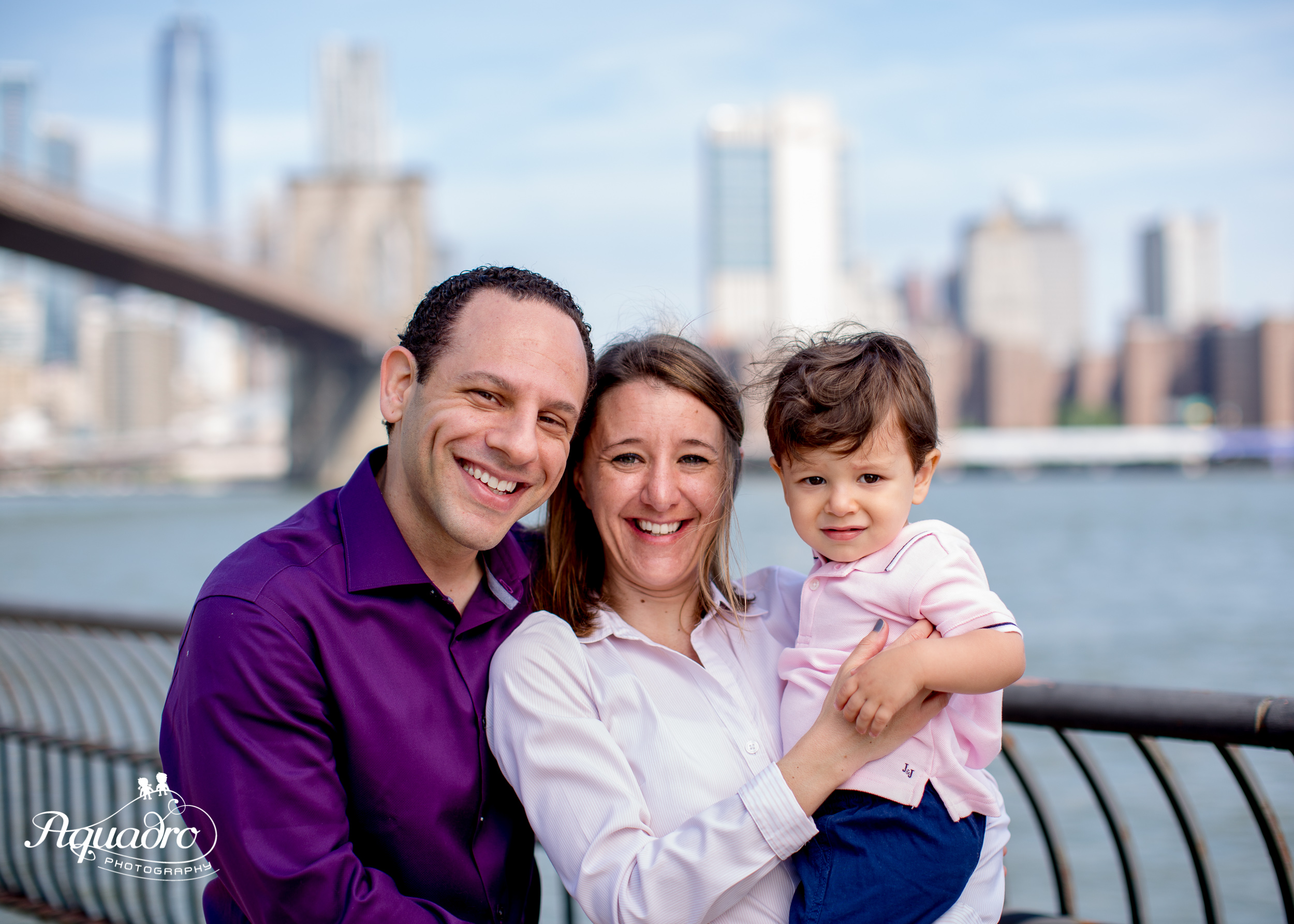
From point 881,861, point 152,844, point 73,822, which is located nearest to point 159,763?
point 73,822

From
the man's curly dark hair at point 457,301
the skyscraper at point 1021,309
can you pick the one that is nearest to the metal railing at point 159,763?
the man's curly dark hair at point 457,301

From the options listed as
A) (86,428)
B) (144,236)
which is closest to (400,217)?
(144,236)

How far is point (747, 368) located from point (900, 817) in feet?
2.75

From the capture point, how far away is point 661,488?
171 cm

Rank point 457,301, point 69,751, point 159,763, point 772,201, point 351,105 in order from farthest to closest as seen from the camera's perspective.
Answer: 1. point 351,105
2. point 772,201
3. point 69,751
4. point 159,763
5. point 457,301

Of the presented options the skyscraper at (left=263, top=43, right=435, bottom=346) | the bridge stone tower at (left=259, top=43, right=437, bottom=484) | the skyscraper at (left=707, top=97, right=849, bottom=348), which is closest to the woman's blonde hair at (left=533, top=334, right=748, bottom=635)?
the bridge stone tower at (left=259, top=43, right=437, bottom=484)

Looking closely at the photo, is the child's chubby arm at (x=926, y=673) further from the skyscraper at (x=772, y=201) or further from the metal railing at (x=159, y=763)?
the skyscraper at (x=772, y=201)

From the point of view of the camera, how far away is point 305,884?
1364 mm

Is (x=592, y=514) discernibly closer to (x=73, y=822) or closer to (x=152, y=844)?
(x=152, y=844)

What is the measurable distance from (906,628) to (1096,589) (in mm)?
23997

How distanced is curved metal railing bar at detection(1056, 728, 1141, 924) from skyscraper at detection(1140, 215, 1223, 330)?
525 ft

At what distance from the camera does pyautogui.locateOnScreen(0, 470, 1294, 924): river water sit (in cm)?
758

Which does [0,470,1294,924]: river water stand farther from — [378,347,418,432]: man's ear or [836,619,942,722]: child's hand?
[378,347,418,432]: man's ear

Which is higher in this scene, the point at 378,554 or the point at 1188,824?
the point at 378,554
